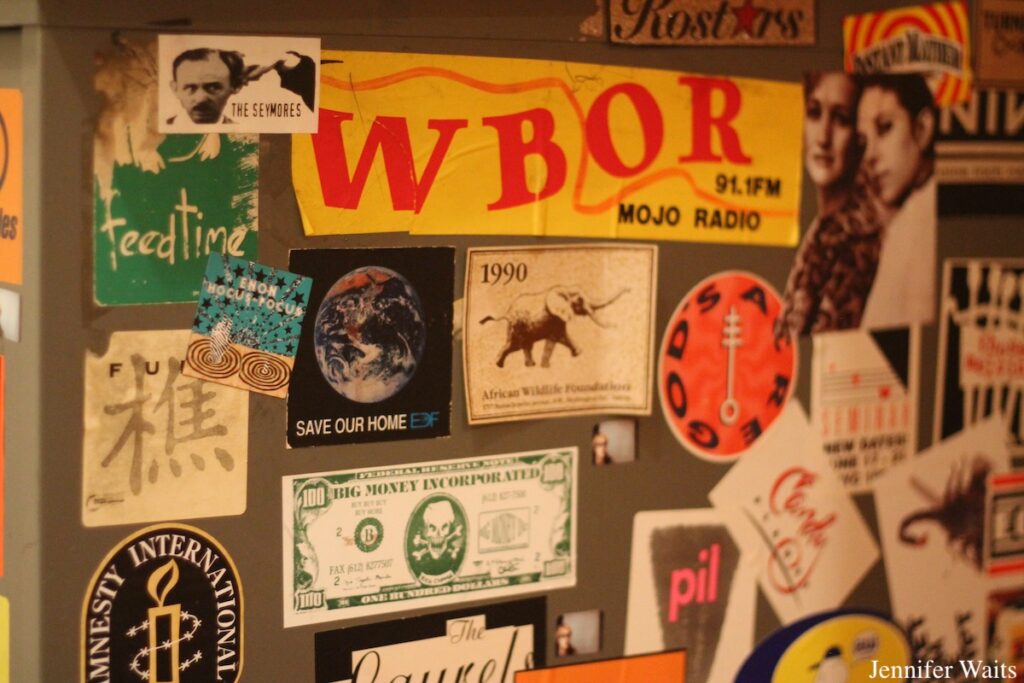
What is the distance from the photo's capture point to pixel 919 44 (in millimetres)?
1060

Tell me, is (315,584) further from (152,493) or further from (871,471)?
(871,471)

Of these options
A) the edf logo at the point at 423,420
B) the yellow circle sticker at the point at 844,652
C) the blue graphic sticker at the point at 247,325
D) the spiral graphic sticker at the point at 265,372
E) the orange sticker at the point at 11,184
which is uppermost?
the orange sticker at the point at 11,184

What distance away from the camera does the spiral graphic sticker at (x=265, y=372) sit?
84 centimetres

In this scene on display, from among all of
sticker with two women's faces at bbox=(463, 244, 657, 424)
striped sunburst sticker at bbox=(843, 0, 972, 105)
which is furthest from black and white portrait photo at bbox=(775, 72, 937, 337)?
sticker with two women's faces at bbox=(463, 244, 657, 424)

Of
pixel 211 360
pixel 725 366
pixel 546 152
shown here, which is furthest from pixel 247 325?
pixel 725 366

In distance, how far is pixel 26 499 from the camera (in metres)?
0.80

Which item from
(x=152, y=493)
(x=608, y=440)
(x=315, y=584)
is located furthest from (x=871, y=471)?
(x=152, y=493)

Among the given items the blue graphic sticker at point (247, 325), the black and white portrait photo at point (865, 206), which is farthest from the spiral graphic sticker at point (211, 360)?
the black and white portrait photo at point (865, 206)

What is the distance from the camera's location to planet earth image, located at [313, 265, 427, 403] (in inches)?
34.1

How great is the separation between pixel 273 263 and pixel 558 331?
240 millimetres

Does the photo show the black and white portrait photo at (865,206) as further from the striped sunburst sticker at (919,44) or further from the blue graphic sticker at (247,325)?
the blue graphic sticker at (247,325)

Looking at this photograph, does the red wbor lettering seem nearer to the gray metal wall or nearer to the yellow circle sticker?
the gray metal wall

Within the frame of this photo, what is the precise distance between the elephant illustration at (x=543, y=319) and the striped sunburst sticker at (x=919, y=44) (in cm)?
33

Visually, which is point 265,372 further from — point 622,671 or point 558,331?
point 622,671
